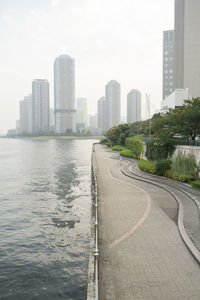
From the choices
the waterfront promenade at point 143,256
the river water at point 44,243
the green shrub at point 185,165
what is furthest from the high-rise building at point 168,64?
the waterfront promenade at point 143,256

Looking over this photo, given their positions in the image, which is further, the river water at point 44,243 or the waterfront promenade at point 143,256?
the river water at point 44,243

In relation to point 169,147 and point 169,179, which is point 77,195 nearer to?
point 169,179

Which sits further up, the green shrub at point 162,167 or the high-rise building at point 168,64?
the high-rise building at point 168,64

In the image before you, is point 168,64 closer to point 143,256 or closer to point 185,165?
point 185,165

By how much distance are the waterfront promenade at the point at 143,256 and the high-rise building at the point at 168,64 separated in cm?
Result: 10615

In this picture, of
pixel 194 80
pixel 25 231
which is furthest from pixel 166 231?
pixel 194 80

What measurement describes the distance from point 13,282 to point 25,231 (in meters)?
5.33

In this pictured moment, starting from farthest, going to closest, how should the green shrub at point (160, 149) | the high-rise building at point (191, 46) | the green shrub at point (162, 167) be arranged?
the high-rise building at point (191, 46) < the green shrub at point (160, 149) < the green shrub at point (162, 167)

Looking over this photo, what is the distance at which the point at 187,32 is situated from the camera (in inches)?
2906

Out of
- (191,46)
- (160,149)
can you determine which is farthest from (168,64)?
(160,149)

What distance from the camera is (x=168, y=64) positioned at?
116 meters

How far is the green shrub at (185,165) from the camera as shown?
2453 cm

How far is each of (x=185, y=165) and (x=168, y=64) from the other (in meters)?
104

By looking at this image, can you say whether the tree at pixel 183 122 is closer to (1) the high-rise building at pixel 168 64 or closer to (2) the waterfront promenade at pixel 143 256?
(2) the waterfront promenade at pixel 143 256
